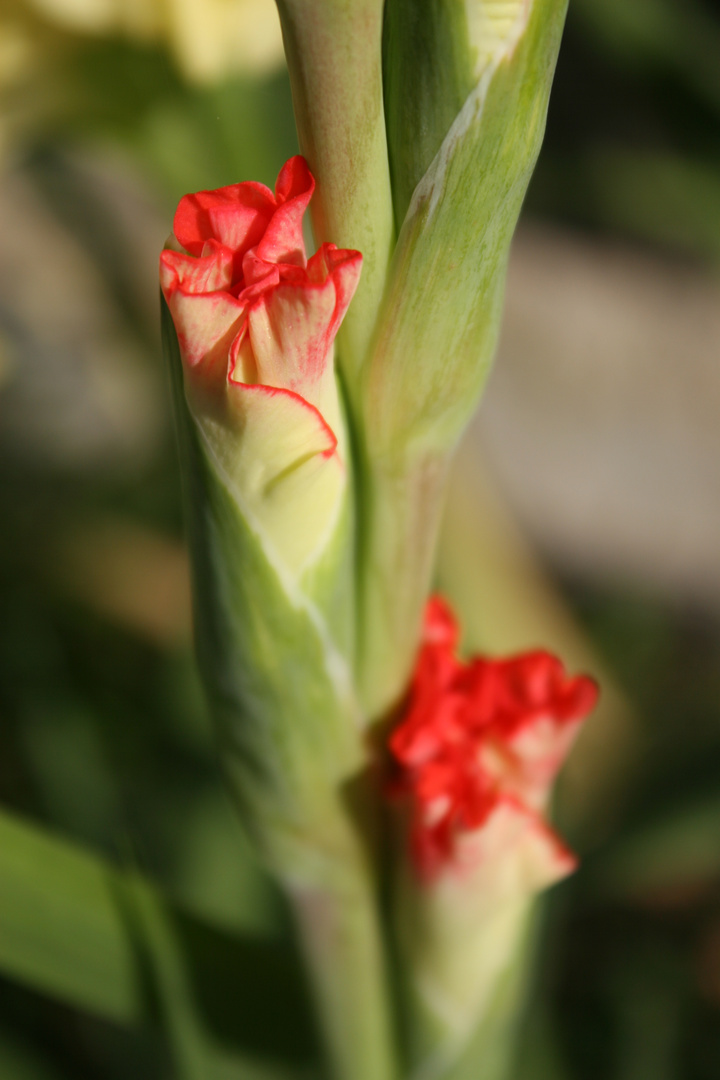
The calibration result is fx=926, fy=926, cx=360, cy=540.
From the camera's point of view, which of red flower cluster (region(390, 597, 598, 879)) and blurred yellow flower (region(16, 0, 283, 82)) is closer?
red flower cluster (region(390, 597, 598, 879))

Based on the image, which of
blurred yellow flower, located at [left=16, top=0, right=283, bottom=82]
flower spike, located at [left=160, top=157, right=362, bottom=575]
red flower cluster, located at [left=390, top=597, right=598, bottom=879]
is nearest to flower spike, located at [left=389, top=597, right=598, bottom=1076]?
red flower cluster, located at [left=390, top=597, right=598, bottom=879]

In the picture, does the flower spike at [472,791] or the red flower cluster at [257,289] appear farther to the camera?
the flower spike at [472,791]

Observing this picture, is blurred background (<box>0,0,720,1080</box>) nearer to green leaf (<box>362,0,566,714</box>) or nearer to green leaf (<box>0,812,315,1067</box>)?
green leaf (<box>0,812,315,1067</box>)

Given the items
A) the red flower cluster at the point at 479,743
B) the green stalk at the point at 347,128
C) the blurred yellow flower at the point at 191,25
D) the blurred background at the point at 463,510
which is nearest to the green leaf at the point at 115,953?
the blurred background at the point at 463,510

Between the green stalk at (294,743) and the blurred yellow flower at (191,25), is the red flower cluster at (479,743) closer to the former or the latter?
the green stalk at (294,743)

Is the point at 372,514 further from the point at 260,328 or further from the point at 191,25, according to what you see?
the point at 191,25

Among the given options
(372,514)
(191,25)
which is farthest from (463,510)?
(372,514)

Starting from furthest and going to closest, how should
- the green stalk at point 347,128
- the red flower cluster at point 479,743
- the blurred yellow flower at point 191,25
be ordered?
the blurred yellow flower at point 191,25
the red flower cluster at point 479,743
the green stalk at point 347,128

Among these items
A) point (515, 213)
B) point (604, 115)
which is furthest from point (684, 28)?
point (515, 213)
